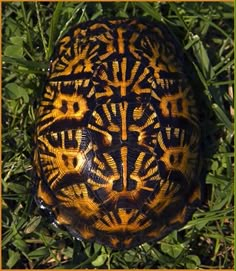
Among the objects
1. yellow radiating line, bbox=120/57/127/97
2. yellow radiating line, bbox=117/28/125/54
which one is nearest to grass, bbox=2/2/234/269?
yellow radiating line, bbox=117/28/125/54

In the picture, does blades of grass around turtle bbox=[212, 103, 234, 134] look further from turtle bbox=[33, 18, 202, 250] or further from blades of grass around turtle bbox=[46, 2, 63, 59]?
blades of grass around turtle bbox=[46, 2, 63, 59]

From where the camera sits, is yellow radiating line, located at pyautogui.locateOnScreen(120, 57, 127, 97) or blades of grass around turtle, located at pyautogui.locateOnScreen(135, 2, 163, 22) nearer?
yellow radiating line, located at pyautogui.locateOnScreen(120, 57, 127, 97)

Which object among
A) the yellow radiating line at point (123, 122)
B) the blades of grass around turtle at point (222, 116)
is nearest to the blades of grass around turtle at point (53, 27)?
the yellow radiating line at point (123, 122)

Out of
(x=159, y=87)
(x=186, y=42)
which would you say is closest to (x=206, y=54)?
(x=186, y=42)

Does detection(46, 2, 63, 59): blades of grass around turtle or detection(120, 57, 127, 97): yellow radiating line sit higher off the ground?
detection(46, 2, 63, 59): blades of grass around turtle

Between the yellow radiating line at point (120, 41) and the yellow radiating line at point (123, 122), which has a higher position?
the yellow radiating line at point (120, 41)

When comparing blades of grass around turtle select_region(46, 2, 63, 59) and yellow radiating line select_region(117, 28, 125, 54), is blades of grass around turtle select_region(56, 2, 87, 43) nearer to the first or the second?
blades of grass around turtle select_region(46, 2, 63, 59)

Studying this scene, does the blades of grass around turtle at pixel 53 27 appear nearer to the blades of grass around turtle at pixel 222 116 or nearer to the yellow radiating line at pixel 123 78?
the yellow radiating line at pixel 123 78
